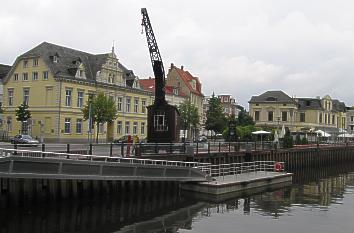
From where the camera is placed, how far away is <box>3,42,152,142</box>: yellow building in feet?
225

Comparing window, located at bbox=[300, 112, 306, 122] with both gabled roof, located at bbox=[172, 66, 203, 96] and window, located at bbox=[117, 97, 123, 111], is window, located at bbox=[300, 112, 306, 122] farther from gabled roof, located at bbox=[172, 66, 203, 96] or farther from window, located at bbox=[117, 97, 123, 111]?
window, located at bbox=[117, 97, 123, 111]

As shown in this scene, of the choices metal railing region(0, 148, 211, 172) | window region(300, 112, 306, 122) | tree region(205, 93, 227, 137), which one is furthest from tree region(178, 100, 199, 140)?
metal railing region(0, 148, 211, 172)

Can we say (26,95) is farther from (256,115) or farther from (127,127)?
(256,115)

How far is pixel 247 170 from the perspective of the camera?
4044 centimetres

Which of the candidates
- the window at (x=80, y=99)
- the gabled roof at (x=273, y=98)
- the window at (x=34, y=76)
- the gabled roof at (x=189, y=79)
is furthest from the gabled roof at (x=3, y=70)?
the gabled roof at (x=273, y=98)

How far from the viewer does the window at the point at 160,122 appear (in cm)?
3841

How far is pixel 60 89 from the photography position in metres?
68.0

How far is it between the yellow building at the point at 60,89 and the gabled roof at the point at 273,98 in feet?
137

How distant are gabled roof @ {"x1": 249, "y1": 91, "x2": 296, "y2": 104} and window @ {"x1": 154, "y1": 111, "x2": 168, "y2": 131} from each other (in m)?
75.3

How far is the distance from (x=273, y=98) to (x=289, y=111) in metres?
4.53

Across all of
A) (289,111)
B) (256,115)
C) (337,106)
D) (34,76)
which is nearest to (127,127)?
(34,76)

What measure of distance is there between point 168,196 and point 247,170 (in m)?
12.3

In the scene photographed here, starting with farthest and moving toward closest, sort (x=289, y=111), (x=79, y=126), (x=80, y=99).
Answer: (x=289, y=111) < (x=80, y=99) < (x=79, y=126)

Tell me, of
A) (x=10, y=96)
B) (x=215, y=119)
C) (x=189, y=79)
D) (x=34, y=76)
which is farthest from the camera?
(x=189, y=79)
